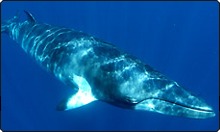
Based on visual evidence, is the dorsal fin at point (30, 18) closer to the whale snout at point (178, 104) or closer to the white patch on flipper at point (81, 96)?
the white patch on flipper at point (81, 96)

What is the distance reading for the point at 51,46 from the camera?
11523mm

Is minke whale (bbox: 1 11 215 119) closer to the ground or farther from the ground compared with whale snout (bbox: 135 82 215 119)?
farther from the ground

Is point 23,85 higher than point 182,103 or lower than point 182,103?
higher

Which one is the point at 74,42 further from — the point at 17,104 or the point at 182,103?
the point at 17,104

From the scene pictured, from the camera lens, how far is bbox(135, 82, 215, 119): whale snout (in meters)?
8.23

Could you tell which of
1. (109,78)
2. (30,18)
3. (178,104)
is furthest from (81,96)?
(30,18)

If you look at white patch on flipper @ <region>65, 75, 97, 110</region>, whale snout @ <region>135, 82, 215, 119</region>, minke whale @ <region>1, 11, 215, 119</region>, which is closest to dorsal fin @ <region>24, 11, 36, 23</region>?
minke whale @ <region>1, 11, 215, 119</region>

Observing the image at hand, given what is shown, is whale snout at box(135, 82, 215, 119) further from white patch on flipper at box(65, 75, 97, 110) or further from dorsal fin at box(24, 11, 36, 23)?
dorsal fin at box(24, 11, 36, 23)

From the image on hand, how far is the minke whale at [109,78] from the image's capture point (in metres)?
8.64

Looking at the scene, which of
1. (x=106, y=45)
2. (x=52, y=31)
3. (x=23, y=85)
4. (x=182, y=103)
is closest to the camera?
(x=182, y=103)

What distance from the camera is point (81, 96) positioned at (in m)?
9.61

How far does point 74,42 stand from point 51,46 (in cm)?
104

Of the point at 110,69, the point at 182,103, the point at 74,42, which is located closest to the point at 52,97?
the point at 74,42

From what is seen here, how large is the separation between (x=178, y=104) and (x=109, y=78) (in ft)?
7.17
